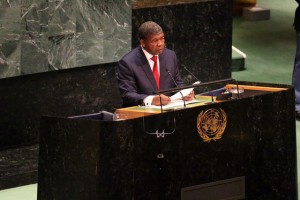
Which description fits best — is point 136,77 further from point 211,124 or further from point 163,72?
point 211,124

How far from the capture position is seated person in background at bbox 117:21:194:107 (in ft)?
25.2

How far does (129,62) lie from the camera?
25.9 ft

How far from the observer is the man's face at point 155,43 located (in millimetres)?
7684

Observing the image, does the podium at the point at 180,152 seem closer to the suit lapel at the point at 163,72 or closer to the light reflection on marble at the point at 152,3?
the suit lapel at the point at 163,72

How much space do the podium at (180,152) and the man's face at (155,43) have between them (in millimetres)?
554

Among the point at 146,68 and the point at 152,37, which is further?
the point at 146,68

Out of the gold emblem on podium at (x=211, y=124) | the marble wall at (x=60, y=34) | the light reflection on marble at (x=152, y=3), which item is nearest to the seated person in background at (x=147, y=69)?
the gold emblem on podium at (x=211, y=124)

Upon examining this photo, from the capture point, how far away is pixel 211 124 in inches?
278

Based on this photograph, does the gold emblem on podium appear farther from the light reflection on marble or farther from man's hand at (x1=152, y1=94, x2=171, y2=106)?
the light reflection on marble

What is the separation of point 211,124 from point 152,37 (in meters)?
0.99

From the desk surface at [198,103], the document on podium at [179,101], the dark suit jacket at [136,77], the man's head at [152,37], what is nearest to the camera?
the desk surface at [198,103]

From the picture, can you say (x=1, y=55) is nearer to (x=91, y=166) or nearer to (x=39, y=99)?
(x=39, y=99)

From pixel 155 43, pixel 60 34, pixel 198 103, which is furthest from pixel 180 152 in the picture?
pixel 60 34

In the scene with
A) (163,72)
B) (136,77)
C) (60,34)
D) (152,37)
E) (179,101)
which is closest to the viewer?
(179,101)
